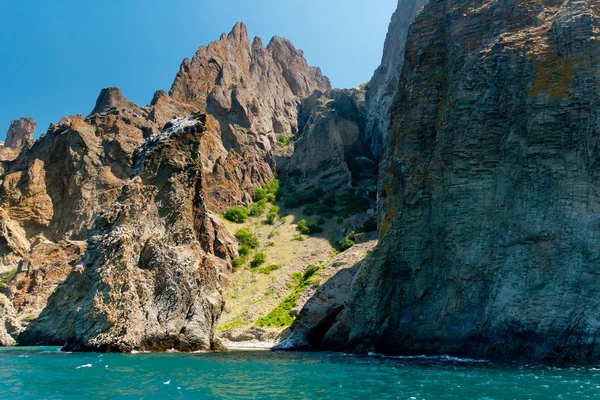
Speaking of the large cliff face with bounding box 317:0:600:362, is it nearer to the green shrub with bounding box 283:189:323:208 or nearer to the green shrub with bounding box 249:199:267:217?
the green shrub with bounding box 249:199:267:217

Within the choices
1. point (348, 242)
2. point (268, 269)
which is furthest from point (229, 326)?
point (348, 242)

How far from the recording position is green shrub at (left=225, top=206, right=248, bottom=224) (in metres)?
70.4

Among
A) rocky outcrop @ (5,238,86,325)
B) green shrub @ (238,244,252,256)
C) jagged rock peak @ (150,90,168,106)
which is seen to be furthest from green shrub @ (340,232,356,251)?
jagged rock peak @ (150,90,168,106)

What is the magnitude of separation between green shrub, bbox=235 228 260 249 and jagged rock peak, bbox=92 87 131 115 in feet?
98.8

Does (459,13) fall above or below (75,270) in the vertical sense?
above

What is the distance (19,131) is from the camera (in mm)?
140875

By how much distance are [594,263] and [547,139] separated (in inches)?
268

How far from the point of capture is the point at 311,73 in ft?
415

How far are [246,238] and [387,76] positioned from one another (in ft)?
124

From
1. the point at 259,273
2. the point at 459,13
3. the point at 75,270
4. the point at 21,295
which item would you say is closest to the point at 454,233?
the point at 459,13

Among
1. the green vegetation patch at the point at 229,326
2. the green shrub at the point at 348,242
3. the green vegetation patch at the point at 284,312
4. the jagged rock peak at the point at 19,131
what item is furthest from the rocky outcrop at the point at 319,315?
the jagged rock peak at the point at 19,131

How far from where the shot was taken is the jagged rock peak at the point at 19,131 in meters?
140

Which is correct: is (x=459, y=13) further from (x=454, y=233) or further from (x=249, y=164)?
(x=249, y=164)

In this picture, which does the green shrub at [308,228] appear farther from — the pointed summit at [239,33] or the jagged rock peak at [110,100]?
the pointed summit at [239,33]
